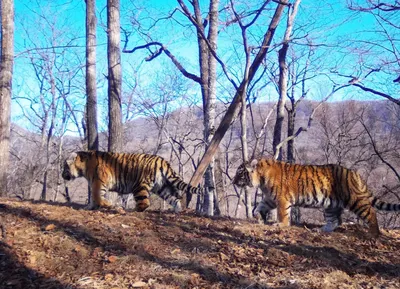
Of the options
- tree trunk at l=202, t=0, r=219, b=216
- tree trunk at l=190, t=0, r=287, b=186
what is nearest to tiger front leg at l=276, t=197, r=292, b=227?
tree trunk at l=190, t=0, r=287, b=186

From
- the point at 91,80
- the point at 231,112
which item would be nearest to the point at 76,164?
the point at 231,112

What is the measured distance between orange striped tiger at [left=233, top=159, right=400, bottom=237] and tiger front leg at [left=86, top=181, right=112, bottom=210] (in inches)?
110

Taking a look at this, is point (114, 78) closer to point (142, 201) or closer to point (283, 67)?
point (142, 201)

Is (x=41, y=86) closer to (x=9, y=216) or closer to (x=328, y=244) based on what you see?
(x=9, y=216)

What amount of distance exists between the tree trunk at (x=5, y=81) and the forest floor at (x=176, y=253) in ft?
11.0

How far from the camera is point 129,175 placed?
824 cm

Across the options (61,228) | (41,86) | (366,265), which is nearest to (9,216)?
(61,228)

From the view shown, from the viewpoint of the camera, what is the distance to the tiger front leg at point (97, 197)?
309 inches

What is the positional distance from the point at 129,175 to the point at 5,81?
434 cm

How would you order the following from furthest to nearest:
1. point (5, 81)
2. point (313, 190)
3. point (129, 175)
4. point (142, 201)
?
point (5, 81) → point (129, 175) → point (142, 201) → point (313, 190)

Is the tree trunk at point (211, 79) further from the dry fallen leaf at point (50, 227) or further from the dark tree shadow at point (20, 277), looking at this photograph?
the dark tree shadow at point (20, 277)

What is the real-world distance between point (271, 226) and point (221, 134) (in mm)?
2666

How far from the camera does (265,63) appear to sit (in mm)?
12664

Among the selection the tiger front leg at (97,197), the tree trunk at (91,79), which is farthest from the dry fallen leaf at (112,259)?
the tree trunk at (91,79)
